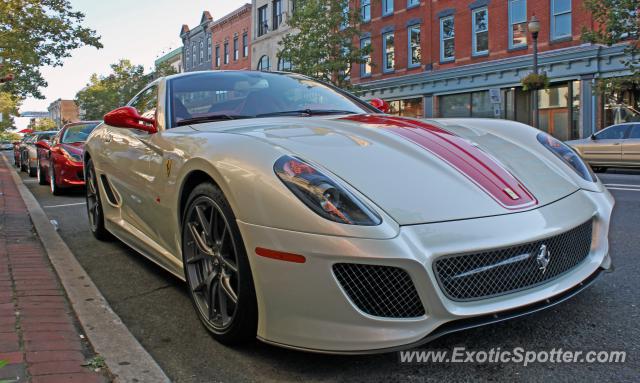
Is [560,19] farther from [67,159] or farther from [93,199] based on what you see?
[93,199]

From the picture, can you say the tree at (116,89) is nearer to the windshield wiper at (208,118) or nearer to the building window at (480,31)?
the building window at (480,31)

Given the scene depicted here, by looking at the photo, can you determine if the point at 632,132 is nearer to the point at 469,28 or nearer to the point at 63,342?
the point at 469,28

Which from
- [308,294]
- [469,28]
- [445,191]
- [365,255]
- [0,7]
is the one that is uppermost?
[469,28]

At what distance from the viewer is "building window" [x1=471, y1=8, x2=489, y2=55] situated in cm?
2223

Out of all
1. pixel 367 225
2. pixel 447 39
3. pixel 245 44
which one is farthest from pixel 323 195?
pixel 245 44

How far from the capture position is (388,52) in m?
27.1

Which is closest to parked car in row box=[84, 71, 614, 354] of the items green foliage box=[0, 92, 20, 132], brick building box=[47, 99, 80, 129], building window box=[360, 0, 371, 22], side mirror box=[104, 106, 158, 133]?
side mirror box=[104, 106, 158, 133]

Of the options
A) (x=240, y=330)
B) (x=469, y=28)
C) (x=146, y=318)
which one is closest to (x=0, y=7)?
(x=146, y=318)

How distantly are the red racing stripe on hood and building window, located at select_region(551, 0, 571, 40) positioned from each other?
19107 millimetres

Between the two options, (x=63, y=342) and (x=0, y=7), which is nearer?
(x=63, y=342)

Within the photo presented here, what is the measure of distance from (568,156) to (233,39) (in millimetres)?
40678

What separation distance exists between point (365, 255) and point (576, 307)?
4.92 feet

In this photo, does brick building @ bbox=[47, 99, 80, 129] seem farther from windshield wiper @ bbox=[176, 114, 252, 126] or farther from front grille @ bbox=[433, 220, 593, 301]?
front grille @ bbox=[433, 220, 593, 301]

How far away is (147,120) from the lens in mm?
3660
